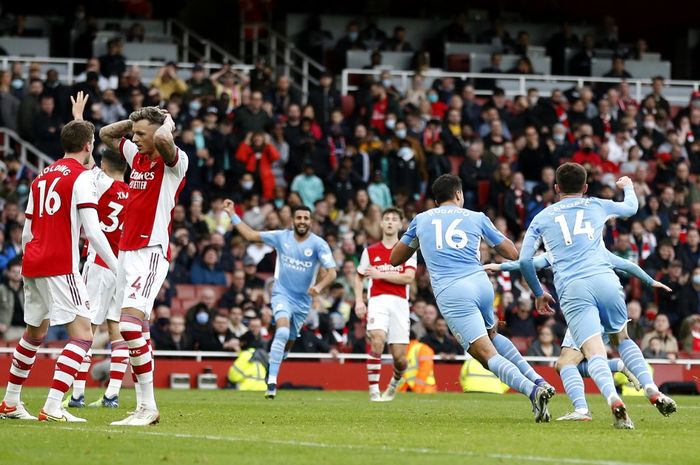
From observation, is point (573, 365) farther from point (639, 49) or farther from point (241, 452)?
point (639, 49)

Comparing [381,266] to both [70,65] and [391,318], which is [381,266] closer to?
[391,318]

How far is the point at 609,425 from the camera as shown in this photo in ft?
42.1

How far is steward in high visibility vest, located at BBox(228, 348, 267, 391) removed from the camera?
23484 mm

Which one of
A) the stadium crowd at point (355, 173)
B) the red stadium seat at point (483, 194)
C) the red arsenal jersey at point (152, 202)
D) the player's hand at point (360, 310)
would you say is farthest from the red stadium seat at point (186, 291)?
the red arsenal jersey at point (152, 202)

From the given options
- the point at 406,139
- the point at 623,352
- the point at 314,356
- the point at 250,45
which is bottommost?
the point at 314,356

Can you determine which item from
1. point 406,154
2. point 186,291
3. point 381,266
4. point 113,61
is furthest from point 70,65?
point 381,266

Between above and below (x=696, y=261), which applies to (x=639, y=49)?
above

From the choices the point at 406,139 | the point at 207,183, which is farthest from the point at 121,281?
the point at 406,139

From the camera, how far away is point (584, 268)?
1284 cm

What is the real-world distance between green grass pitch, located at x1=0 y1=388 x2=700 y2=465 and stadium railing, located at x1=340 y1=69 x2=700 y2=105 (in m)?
16.8

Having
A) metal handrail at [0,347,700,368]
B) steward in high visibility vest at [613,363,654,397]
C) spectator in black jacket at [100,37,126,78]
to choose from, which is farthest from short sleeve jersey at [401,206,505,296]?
spectator in black jacket at [100,37,126,78]

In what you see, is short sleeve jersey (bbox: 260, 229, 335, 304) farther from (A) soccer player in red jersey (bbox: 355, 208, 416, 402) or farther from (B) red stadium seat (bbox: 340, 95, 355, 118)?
(B) red stadium seat (bbox: 340, 95, 355, 118)

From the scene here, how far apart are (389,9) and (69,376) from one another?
89.5 ft

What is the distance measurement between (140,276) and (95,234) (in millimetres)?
614
